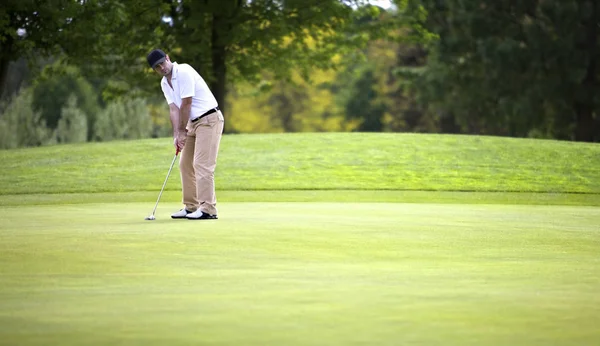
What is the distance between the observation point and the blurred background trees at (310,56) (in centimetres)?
3812

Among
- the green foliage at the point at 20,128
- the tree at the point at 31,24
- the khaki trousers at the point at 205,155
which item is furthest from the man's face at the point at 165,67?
the green foliage at the point at 20,128

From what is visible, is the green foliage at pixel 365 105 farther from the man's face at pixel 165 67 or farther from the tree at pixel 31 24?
the man's face at pixel 165 67

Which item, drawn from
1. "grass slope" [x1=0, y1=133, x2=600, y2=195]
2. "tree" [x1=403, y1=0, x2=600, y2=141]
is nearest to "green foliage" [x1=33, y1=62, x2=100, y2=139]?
"tree" [x1=403, y1=0, x2=600, y2=141]

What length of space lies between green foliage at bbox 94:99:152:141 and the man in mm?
40598

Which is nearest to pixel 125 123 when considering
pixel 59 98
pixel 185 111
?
pixel 59 98

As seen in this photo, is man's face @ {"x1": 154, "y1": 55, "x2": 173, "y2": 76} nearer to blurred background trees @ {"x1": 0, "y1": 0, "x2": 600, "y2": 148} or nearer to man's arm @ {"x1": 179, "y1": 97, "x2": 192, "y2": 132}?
man's arm @ {"x1": 179, "y1": 97, "x2": 192, "y2": 132}

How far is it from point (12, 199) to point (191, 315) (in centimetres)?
1407

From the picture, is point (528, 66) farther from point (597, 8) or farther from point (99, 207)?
point (99, 207)

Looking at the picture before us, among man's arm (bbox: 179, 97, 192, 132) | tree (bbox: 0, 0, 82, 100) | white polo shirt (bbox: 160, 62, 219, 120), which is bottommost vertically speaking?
man's arm (bbox: 179, 97, 192, 132)

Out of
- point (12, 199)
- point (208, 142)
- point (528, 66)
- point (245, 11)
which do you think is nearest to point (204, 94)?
point (208, 142)

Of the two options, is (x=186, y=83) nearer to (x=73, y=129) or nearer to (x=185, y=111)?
(x=185, y=111)

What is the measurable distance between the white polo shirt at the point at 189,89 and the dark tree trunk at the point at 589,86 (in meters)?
38.0

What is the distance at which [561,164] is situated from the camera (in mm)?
26719

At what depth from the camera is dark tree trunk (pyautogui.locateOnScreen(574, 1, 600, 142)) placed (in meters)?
49.3
